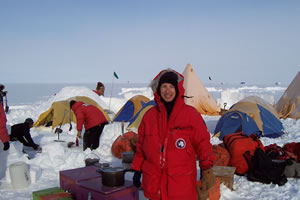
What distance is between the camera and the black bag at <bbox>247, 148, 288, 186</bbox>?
14.2 ft

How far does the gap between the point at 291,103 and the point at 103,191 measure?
10803mm

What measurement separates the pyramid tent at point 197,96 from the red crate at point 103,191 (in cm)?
1025

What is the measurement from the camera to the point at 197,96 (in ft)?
43.2

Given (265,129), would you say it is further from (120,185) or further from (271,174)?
(120,185)

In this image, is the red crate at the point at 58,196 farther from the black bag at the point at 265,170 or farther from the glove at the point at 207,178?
the black bag at the point at 265,170

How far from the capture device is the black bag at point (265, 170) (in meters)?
4.34

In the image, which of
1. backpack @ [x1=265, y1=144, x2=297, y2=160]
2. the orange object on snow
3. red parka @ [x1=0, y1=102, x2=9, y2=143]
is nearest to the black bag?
backpack @ [x1=265, y1=144, x2=297, y2=160]

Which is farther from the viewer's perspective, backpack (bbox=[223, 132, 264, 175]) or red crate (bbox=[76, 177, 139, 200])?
backpack (bbox=[223, 132, 264, 175])

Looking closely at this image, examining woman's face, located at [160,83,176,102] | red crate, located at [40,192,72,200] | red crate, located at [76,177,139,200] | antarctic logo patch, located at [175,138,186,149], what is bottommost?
red crate, located at [40,192,72,200]

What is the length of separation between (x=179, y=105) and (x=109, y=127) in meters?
6.83

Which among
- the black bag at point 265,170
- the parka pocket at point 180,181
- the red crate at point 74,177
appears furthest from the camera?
the black bag at point 265,170

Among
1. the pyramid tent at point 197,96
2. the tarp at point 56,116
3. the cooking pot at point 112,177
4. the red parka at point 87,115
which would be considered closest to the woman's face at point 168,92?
the cooking pot at point 112,177

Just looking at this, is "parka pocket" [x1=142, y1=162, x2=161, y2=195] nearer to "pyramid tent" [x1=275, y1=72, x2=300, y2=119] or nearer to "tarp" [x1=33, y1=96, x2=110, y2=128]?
"tarp" [x1=33, y1=96, x2=110, y2=128]

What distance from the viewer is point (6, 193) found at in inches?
156
